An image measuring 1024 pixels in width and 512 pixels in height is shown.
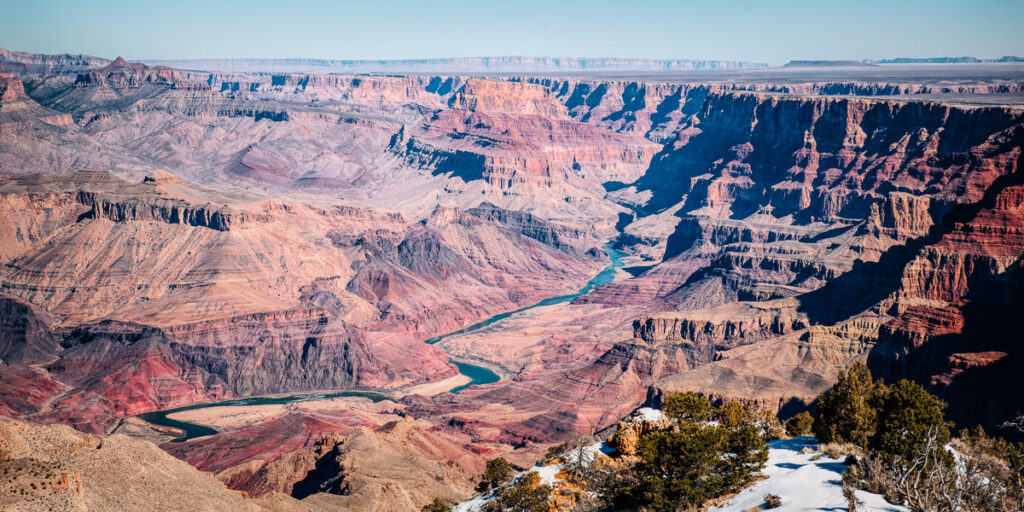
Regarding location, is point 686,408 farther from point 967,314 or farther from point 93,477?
point 967,314

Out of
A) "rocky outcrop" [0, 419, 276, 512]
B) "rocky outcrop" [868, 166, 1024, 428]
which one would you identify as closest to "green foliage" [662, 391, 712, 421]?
"rocky outcrop" [0, 419, 276, 512]

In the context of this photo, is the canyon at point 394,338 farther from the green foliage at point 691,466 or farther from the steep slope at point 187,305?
the green foliage at point 691,466

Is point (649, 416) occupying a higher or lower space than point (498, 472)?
higher

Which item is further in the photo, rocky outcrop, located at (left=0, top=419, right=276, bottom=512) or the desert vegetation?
rocky outcrop, located at (left=0, top=419, right=276, bottom=512)

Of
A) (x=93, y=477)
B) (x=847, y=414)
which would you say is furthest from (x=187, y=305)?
(x=847, y=414)

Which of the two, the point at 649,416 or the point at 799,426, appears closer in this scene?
the point at 649,416

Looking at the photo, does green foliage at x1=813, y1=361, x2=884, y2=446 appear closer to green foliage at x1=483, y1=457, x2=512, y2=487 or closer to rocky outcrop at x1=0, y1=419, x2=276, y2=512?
green foliage at x1=483, y1=457, x2=512, y2=487
